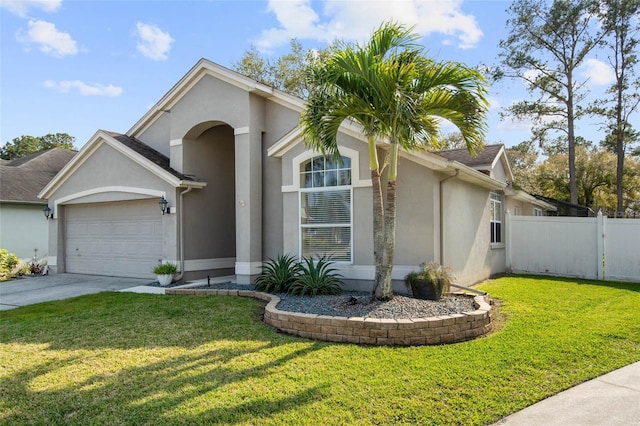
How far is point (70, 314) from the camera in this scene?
9.10m

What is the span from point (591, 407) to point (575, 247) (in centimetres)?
1130

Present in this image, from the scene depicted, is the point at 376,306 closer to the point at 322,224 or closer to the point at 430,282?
the point at 430,282

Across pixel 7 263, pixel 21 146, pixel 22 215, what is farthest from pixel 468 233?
pixel 21 146

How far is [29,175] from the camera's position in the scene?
22594 mm

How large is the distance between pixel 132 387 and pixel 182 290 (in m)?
6.26

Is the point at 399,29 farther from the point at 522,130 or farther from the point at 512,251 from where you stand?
the point at 522,130

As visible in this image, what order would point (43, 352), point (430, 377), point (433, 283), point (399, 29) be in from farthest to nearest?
point (433, 283) < point (399, 29) < point (43, 352) < point (430, 377)

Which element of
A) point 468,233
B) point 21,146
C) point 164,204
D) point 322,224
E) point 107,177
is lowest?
point 468,233

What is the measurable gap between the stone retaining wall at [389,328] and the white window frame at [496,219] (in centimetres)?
778

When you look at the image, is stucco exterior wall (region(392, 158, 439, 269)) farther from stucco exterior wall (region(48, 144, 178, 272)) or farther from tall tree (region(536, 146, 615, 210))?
tall tree (region(536, 146, 615, 210))

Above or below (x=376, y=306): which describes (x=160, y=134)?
above

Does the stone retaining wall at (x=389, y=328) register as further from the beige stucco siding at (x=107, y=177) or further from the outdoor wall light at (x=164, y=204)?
the beige stucco siding at (x=107, y=177)

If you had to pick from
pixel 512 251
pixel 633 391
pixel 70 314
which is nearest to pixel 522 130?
pixel 512 251

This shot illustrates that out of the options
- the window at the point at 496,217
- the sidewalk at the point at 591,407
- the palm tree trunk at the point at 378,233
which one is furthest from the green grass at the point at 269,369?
the window at the point at 496,217
